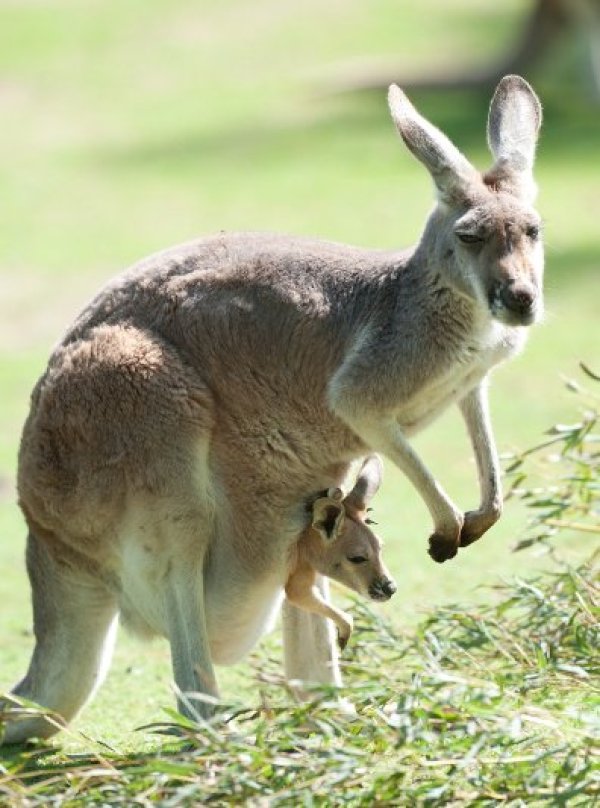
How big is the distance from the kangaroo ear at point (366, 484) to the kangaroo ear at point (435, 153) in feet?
2.60

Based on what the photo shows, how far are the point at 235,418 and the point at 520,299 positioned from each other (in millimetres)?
847

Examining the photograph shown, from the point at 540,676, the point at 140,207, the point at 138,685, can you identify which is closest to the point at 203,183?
the point at 140,207

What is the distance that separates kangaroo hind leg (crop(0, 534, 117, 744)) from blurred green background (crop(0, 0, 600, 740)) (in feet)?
0.87

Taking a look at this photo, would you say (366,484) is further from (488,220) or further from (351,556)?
Result: (488,220)

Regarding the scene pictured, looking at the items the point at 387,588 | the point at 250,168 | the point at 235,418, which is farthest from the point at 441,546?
the point at 250,168

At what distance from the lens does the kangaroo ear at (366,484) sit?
15.8 ft

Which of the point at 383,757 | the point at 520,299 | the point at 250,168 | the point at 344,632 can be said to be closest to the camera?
the point at 383,757

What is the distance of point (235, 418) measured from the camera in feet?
15.3

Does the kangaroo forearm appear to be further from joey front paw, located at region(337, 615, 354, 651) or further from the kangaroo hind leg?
the kangaroo hind leg

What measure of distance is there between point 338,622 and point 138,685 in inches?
40.5

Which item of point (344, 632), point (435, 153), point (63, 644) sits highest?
point (435, 153)

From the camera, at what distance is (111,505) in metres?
4.61

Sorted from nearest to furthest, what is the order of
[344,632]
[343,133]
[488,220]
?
1. [488,220]
2. [344,632]
3. [343,133]

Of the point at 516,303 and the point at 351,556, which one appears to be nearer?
the point at 516,303
